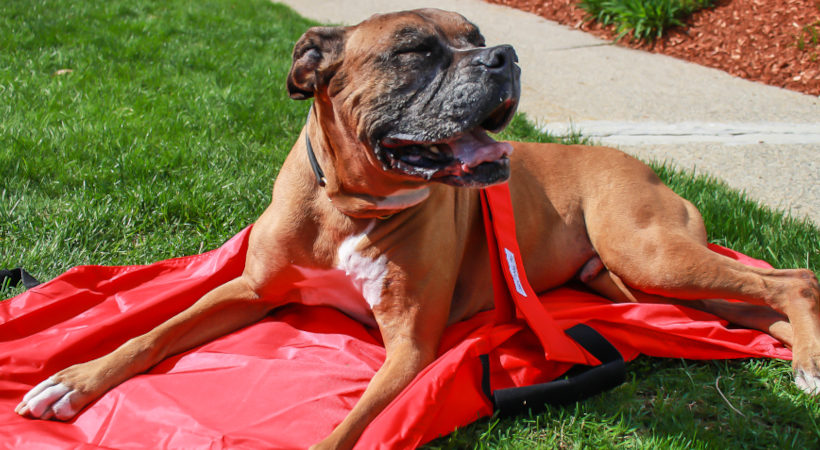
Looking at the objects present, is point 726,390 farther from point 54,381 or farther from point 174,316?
point 54,381

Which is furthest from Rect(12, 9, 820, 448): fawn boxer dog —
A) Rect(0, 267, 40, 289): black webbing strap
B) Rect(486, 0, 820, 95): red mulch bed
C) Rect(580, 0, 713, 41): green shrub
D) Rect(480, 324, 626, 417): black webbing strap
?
Rect(580, 0, 713, 41): green shrub

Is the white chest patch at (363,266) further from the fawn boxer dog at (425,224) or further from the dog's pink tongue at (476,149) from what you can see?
the dog's pink tongue at (476,149)

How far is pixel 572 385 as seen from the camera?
289cm

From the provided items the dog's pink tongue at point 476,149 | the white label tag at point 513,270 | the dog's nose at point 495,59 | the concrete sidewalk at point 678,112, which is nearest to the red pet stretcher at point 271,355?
the white label tag at point 513,270

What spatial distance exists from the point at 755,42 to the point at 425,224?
5.67m

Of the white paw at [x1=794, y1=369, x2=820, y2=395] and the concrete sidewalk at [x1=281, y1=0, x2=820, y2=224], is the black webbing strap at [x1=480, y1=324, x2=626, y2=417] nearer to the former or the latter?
the white paw at [x1=794, y1=369, x2=820, y2=395]

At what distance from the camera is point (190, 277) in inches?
144

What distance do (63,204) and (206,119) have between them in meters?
1.55

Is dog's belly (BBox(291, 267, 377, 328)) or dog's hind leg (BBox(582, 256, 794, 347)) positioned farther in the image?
dog's hind leg (BBox(582, 256, 794, 347))

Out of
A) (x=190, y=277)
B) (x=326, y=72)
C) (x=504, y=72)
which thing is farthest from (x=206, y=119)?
(x=504, y=72)

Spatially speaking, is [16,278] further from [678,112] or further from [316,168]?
[678,112]

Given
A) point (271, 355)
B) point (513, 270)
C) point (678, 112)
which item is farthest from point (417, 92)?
point (678, 112)

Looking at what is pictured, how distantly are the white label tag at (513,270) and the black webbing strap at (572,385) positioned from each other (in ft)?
0.95

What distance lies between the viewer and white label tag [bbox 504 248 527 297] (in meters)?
3.17
